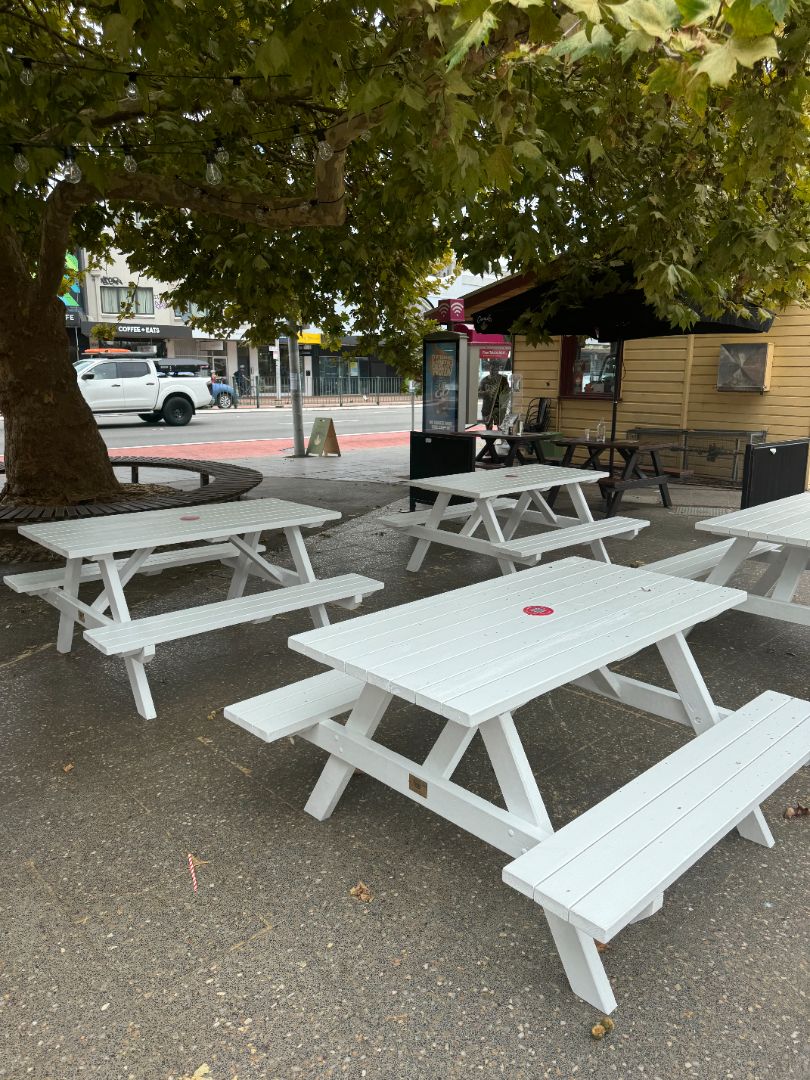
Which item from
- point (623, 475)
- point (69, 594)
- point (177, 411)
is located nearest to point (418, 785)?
point (69, 594)

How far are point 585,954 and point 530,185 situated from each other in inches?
217

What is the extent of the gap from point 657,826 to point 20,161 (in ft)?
16.3

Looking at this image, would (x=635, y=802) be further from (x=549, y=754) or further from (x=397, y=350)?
(x=397, y=350)

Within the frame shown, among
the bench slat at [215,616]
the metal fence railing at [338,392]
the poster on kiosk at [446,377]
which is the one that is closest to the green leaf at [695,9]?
the bench slat at [215,616]

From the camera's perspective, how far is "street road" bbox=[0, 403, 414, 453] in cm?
1934

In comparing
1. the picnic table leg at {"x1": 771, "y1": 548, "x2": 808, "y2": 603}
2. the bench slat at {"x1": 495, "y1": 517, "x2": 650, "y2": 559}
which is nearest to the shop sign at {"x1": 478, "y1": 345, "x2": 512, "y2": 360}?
the bench slat at {"x1": 495, "y1": 517, "x2": 650, "y2": 559}

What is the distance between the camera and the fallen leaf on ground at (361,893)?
2.42m

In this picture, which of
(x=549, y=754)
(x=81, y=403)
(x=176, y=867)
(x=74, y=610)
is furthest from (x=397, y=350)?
(x=176, y=867)

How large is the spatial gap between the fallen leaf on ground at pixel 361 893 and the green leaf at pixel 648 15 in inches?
95.8

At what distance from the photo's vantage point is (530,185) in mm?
5961

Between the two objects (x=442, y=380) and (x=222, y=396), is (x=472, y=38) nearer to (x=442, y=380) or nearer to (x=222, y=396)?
(x=442, y=380)

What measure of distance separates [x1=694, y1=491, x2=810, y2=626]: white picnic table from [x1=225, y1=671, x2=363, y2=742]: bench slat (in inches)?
93.8

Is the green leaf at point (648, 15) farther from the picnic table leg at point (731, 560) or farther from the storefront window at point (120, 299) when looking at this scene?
the storefront window at point (120, 299)

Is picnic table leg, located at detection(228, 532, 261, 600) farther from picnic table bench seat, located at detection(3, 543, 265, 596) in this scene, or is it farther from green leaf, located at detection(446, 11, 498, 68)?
green leaf, located at detection(446, 11, 498, 68)
